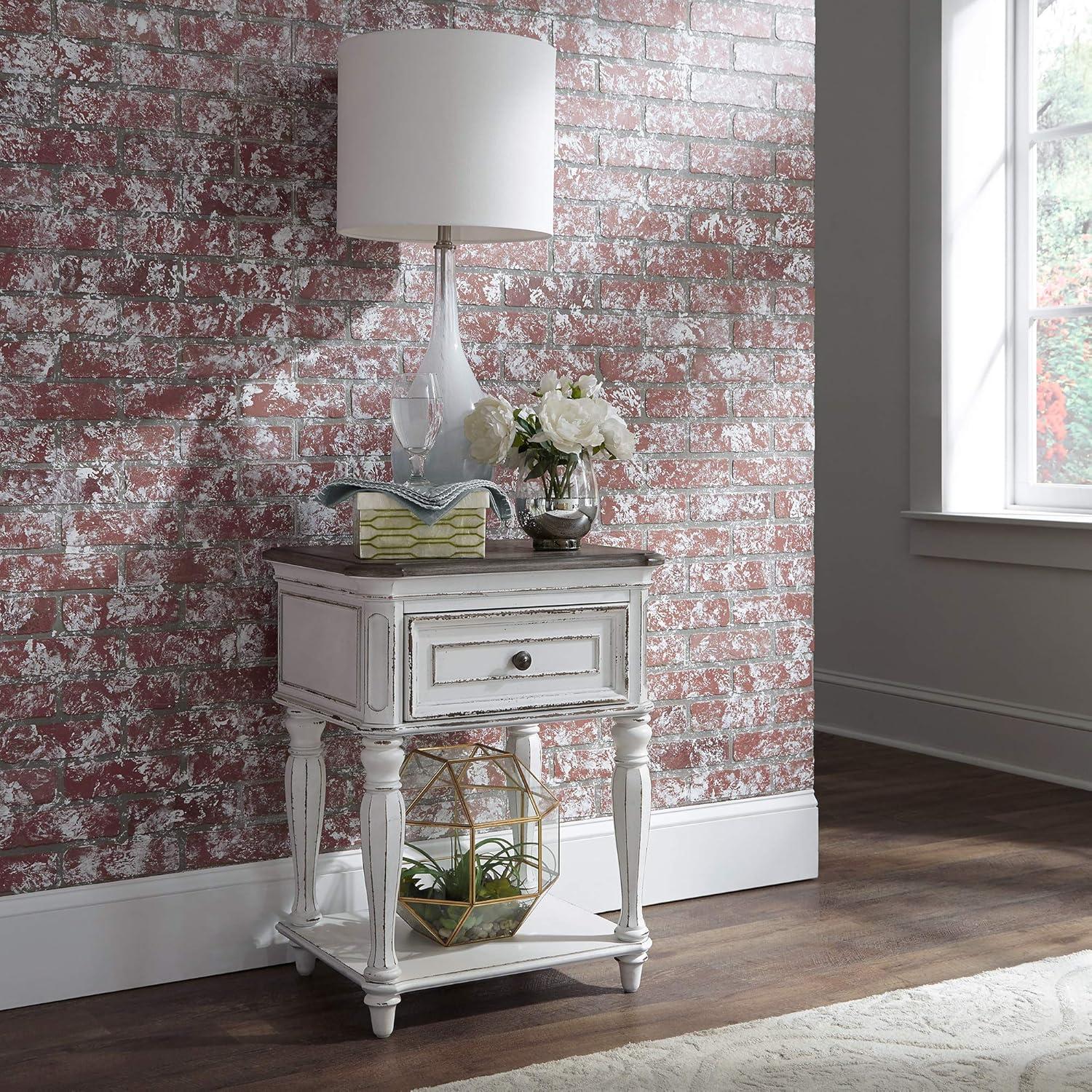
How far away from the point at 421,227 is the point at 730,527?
0.90 meters

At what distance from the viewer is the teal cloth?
2.13m

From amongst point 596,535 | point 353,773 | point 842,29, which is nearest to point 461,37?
point 596,535

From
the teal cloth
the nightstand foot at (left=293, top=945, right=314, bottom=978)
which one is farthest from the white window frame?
the nightstand foot at (left=293, top=945, right=314, bottom=978)

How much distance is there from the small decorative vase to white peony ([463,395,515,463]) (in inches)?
3.5

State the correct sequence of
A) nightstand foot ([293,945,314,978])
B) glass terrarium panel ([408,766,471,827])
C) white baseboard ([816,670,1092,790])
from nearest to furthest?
nightstand foot ([293,945,314,978]) → glass terrarium panel ([408,766,471,827]) → white baseboard ([816,670,1092,790])

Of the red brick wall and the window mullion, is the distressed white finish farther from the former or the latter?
the window mullion

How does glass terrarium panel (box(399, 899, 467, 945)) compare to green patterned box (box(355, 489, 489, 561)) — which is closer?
green patterned box (box(355, 489, 489, 561))

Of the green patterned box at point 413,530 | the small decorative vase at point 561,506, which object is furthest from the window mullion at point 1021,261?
the green patterned box at point 413,530

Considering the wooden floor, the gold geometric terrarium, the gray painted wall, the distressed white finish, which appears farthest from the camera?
the gray painted wall

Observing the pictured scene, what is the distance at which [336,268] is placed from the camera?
2535 mm

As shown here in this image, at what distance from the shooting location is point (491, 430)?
2.24 meters

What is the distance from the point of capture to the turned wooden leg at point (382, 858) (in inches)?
83.1

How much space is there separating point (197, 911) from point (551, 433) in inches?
40.0

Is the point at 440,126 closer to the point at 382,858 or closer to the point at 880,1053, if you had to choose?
the point at 382,858
